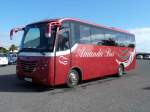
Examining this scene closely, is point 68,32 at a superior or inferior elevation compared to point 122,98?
superior

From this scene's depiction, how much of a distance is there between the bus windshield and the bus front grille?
60 centimetres

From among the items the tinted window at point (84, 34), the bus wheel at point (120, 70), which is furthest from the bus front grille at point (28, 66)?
the bus wheel at point (120, 70)

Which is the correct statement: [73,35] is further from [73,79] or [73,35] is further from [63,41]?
[73,79]

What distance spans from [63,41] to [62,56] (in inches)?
26.4

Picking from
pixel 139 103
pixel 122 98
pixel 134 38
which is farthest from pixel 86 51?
pixel 134 38

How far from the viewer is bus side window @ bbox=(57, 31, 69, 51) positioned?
11192 millimetres

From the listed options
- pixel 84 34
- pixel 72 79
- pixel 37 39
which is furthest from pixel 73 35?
pixel 72 79

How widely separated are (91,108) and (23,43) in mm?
5708

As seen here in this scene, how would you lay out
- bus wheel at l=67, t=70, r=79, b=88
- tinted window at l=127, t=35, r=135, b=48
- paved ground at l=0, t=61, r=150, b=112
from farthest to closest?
tinted window at l=127, t=35, r=135, b=48 → bus wheel at l=67, t=70, r=79, b=88 → paved ground at l=0, t=61, r=150, b=112

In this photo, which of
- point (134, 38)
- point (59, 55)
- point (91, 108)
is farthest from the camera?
point (134, 38)

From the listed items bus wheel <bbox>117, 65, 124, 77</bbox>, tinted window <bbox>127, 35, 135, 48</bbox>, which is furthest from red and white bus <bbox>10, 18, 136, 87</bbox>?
tinted window <bbox>127, 35, 135, 48</bbox>

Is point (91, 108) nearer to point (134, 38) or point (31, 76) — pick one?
point (31, 76)

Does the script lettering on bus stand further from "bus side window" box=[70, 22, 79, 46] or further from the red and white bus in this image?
"bus side window" box=[70, 22, 79, 46]

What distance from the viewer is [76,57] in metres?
12.4
